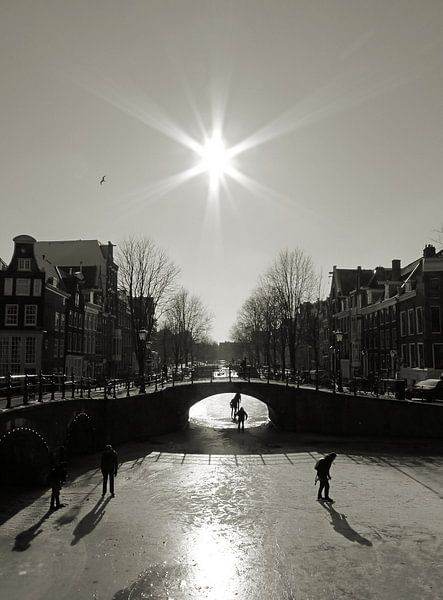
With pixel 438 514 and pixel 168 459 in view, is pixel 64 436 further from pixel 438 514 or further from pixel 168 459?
pixel 438 514

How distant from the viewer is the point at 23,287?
50.5 meters

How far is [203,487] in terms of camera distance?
77.2ft

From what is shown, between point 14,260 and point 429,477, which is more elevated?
point 14,260

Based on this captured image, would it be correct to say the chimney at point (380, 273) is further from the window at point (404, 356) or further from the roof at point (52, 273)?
the roof at point (52, 273)

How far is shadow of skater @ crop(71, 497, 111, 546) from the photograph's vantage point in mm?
16844

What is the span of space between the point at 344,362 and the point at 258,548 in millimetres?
→ 57891

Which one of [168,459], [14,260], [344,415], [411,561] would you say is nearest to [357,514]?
[411,561]

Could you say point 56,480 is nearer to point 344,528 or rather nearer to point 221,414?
point 344,528

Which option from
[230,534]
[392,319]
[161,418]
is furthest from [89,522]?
[392,319]

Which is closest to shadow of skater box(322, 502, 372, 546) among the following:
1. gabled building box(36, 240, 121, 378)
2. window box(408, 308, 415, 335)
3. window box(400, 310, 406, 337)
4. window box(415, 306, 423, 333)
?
window box(415, 306, 423, 333)

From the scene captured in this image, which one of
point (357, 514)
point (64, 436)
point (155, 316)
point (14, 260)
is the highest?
point (14, 260)

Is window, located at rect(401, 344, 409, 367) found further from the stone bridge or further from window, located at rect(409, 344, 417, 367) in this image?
the stone bridge

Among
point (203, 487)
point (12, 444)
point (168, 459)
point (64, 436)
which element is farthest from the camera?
point (168, 459)

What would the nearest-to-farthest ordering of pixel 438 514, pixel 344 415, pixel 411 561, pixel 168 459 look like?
pixel 411 561 → pixel 438 514 → pixel 168 459 → pixel 344 415
